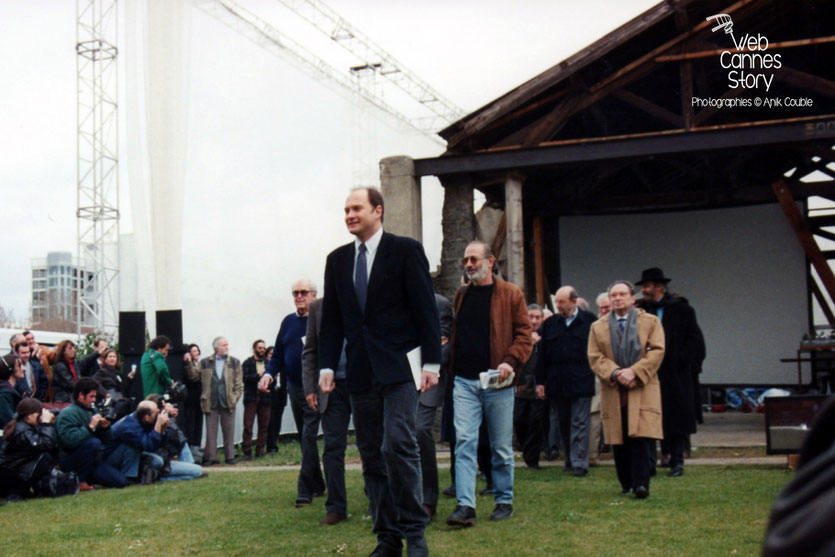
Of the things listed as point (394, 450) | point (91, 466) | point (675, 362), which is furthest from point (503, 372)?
point (91, 466)

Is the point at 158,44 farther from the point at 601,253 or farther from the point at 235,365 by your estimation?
the point at 601,253

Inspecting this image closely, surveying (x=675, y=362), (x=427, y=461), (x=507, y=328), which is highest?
(x=507, y=328)

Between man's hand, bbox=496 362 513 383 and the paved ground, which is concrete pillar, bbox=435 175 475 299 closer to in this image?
the paved ground

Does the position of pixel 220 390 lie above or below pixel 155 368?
below

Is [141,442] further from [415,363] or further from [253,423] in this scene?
[415,363]

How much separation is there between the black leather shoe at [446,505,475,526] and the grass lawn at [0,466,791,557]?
0.08 m

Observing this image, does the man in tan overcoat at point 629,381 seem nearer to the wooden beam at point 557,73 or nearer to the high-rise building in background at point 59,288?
the wooden beam at point 557,73

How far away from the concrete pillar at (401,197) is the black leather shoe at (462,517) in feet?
25.6

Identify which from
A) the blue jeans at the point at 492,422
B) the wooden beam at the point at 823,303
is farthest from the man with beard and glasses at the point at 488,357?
the wooden beam at the point at 823,303

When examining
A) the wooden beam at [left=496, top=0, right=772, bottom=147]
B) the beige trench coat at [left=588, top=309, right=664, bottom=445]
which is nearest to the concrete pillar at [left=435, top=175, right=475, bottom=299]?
the wooden beam at [left=496, top=0, right=772, bottom=147]

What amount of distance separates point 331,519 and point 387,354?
2.18 m

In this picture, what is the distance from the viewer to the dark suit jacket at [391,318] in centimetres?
482

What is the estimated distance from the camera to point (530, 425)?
992 centimetres

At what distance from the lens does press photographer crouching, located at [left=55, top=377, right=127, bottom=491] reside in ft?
31.2
